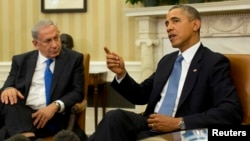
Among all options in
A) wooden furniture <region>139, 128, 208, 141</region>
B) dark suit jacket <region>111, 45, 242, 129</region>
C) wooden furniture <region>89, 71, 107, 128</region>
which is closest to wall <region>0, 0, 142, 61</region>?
wooden furniture <region>89, 71, 107, 128</region>

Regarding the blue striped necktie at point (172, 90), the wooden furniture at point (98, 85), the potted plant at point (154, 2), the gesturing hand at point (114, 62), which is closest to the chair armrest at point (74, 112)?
the gesturing hand at point (114, 62)

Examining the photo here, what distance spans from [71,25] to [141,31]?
3.28ft

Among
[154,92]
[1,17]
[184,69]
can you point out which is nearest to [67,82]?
[154,92]

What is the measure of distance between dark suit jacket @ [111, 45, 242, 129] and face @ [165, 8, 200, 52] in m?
0.09

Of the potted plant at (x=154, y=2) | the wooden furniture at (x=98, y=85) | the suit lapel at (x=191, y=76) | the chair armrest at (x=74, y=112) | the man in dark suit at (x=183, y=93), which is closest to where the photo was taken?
the man in dark suit at (x=183, y=93)

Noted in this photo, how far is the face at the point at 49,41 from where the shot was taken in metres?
2.66

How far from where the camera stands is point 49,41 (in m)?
2.67

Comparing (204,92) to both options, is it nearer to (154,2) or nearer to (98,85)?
(154,2)

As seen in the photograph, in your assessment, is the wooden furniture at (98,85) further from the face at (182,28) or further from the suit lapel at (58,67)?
the face at (182,28)

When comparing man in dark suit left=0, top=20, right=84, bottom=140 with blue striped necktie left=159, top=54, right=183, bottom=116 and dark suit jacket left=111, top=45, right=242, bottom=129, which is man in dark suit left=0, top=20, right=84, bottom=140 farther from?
blue striped necktie left=159, top=54, right=183, bottom=116

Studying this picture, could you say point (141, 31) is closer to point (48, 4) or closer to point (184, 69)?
point (48, 4)

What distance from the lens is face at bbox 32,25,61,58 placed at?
2.66 meters

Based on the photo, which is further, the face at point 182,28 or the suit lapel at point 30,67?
the suit lapel at point 30,67

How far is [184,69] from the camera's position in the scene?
239 cm
